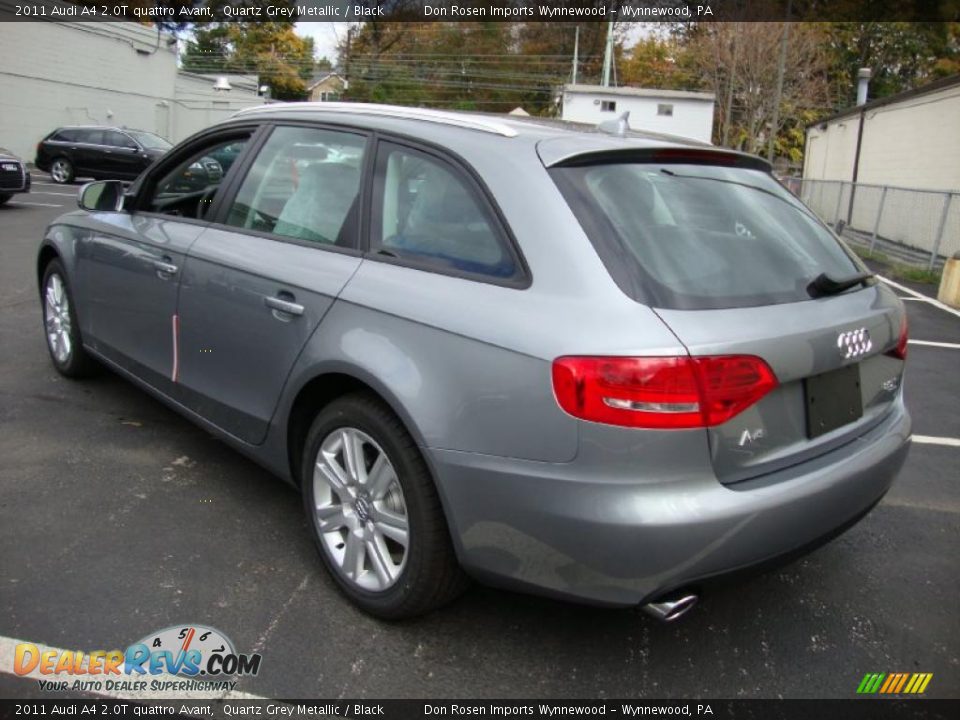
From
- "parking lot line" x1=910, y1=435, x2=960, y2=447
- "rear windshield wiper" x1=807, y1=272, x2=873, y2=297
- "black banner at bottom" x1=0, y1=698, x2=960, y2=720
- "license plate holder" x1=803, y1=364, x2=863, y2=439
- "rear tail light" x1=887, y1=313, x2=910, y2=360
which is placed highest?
"rear windshield wiper" x1=807, y1=272, x2=873, y2=297

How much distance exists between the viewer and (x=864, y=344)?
2576 mm

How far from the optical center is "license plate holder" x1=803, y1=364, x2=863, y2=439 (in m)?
2.39

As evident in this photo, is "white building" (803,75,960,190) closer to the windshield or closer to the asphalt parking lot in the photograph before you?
the asphalt parking lot

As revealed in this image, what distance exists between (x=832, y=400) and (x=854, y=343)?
0.66ft

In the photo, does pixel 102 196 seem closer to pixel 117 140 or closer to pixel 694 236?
pixel 694 236

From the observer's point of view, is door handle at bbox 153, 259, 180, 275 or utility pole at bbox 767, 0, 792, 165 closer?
door handle at bbox 153, 259, 180, 275

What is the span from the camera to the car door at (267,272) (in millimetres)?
2912

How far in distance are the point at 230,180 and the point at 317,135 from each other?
537mm

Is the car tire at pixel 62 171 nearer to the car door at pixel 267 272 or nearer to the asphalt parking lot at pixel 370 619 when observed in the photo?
the asphalt parking lot at pixel 370 619

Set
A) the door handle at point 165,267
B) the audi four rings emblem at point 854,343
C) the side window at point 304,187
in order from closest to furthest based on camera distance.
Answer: the audi four rings emblem at point 854,343, the side window at point 304,187, the door handle at point 165,267

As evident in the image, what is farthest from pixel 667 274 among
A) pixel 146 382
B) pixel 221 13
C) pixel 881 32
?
pixel 221 13

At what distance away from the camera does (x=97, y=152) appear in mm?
20094

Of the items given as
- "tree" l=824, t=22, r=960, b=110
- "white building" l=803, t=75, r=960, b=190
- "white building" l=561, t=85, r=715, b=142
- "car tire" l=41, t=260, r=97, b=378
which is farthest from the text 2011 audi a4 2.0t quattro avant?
"tree" l=824, t=22, r=960, b=110

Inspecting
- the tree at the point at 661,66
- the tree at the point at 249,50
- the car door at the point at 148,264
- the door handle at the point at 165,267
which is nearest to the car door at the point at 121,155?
the car door at the point at 148,264
